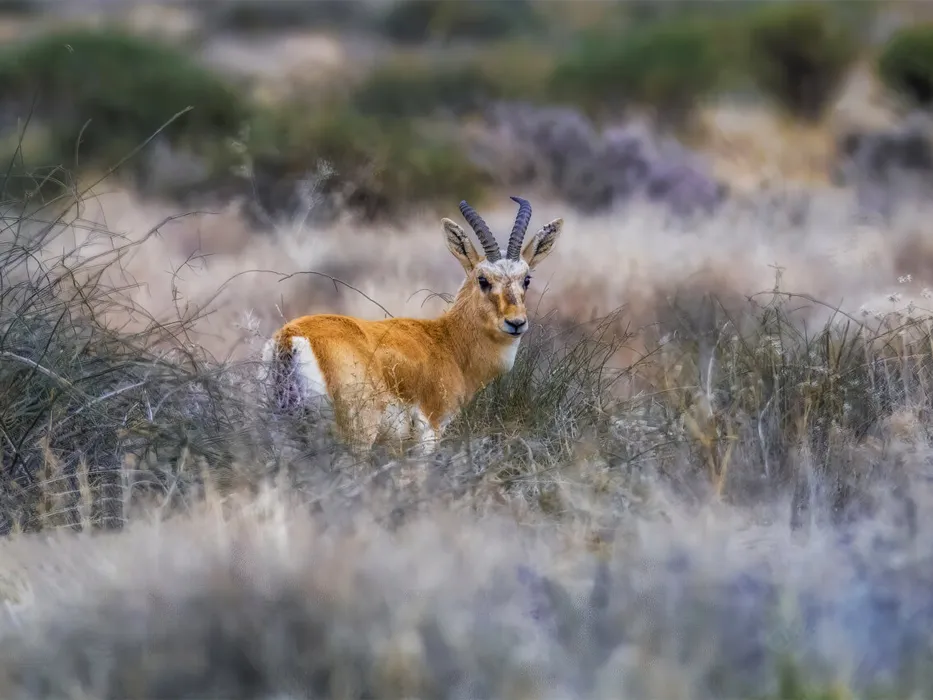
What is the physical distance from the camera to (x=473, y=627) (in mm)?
4285

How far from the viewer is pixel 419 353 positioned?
24.2 ft

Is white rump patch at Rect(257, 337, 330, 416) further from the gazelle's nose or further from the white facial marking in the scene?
the white facial marking

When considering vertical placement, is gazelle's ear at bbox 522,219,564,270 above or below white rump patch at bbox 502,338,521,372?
Answer: above

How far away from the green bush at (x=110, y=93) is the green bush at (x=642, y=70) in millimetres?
9350

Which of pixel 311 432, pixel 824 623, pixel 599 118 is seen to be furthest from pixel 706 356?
pixel 599 118

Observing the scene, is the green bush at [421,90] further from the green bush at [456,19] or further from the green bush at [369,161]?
the green bush at [369,161]

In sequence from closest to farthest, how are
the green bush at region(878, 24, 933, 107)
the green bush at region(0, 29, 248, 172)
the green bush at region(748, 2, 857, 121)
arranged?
the green bush at region(0, 29, 248, 172)
the green bush at region(878, 24, 933, 107)
the green bush at region(748, 2, 857, 121)

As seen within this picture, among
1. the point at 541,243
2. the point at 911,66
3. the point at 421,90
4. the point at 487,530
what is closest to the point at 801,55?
the point at 911,66

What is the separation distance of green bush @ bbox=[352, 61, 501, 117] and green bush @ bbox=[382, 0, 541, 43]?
7767mm

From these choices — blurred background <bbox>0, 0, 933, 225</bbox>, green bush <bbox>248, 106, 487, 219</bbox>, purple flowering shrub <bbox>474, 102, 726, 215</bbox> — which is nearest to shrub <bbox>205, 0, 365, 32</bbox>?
blurred background <bbox>0, 0, 933, 225</bbox>

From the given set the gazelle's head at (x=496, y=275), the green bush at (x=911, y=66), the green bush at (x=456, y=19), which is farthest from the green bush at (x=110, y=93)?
the green bush at (x=456, y=19)

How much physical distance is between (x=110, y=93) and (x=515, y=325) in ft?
67.1

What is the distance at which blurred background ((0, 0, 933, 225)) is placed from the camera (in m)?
19.5

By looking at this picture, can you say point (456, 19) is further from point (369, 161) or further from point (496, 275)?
point (496, 275)
